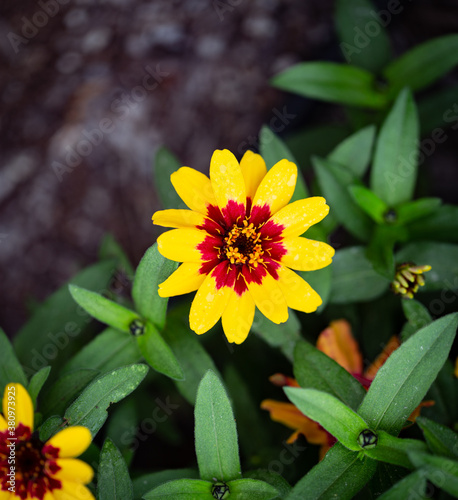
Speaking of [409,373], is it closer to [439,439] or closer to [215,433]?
[439,439]

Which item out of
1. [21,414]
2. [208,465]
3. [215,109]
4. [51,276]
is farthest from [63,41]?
[208,465]

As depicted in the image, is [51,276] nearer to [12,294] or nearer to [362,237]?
[12,294]

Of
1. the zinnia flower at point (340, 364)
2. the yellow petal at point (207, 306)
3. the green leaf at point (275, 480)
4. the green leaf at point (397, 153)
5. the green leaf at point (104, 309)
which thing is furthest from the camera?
the green leaf at point (397, 153)

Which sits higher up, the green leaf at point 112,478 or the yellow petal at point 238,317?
the yellow petal at point 238,317

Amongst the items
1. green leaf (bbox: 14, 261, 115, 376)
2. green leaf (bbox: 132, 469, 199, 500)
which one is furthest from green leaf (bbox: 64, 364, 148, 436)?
green leaf (bbox: 14, 261, 115, 376)

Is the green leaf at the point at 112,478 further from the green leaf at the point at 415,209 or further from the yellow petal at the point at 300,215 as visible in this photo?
the green leaf at the point at 415,209

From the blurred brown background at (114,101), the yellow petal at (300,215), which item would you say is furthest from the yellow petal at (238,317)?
the blurred brown background at (114,101)

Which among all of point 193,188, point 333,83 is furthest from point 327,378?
point 333,83

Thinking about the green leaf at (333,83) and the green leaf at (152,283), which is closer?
the green leaf at (152,283)
